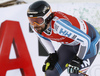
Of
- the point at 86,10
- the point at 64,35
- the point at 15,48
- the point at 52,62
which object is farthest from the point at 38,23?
the point at 15,48

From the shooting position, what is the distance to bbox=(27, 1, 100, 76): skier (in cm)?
121

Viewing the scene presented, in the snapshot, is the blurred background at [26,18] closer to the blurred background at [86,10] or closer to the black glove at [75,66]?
the blurred background at [86,10]

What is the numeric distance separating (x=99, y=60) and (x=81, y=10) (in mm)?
613

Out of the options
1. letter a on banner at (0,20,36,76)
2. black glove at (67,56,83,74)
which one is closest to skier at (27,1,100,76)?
black glove at (67,56,83,74)

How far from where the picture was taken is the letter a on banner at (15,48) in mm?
2191

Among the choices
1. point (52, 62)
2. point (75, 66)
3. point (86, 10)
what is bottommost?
point (52, 62)

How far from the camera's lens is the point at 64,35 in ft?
4.09

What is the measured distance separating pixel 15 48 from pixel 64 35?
1186 millimetres

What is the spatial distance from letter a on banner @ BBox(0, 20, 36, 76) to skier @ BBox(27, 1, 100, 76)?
796 millimetres

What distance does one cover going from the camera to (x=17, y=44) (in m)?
2.26

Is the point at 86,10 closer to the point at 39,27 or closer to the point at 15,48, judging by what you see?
the point at 39,27

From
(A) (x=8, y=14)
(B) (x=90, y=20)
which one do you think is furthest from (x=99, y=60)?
(A) (x=8, y=14)

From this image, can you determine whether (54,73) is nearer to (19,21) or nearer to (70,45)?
(70,45)

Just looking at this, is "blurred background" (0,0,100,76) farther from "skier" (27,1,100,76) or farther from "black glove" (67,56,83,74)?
"black glove" (67,56,83,74)
